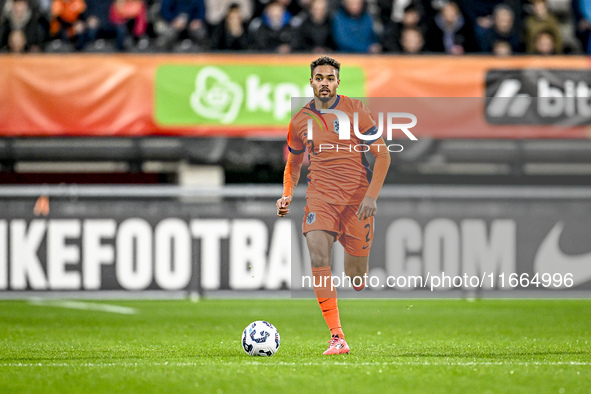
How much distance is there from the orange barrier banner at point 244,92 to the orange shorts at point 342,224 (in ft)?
22.3

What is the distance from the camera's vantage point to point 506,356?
6773mm

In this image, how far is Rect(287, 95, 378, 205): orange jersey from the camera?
6863 mm

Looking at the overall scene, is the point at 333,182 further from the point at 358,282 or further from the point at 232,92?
the point at 232,92

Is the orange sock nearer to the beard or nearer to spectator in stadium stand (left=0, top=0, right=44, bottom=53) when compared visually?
the beard

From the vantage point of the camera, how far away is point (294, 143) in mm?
7055

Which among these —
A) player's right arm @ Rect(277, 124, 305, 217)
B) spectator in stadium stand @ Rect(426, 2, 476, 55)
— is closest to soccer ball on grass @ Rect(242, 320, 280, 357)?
player's right arm @ Rect(277, 124, 305, 217)

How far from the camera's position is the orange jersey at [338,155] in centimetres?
686

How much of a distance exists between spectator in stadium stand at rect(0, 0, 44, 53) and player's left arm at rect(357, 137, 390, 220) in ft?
27.6

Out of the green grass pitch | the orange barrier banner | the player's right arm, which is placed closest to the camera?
the green grass pitch

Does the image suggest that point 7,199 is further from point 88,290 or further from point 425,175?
point 425,175

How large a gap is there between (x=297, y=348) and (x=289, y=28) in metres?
7.55

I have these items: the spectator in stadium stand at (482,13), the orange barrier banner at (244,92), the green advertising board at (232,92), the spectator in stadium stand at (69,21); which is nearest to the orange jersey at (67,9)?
the spectator in stadium stand at (69,21)

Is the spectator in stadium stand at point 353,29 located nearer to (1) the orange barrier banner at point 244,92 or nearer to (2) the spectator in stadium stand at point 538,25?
(1) the orange barrier banner at point 244,92

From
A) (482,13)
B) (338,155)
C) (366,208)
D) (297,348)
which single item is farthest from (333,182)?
(482,13)
